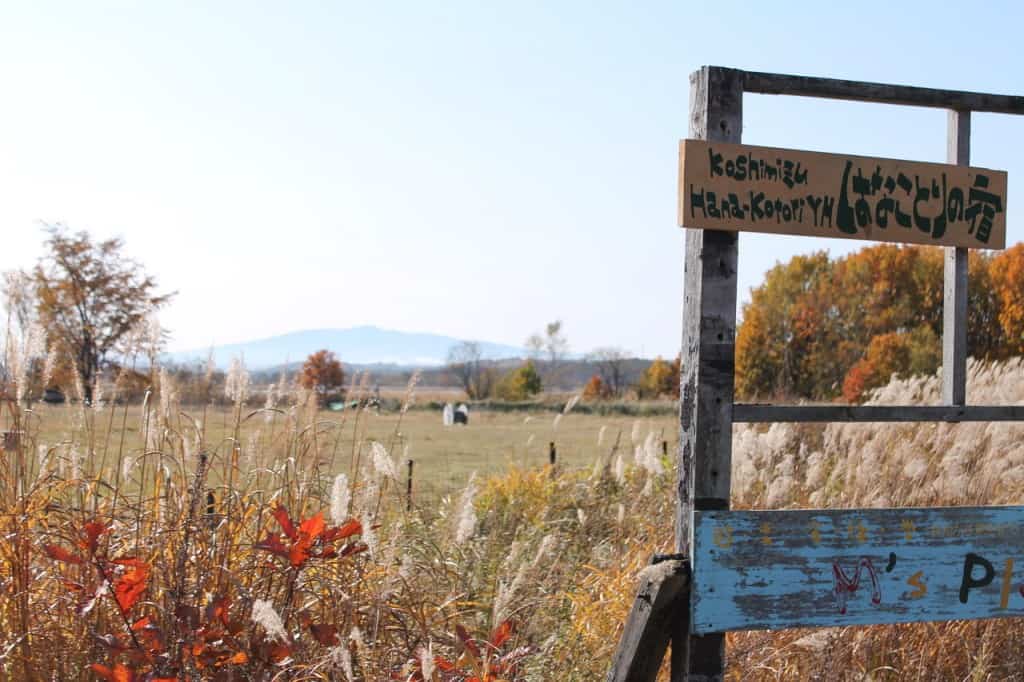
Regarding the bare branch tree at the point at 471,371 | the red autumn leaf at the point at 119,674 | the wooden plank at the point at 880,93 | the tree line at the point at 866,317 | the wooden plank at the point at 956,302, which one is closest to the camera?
the red autumn leaf at the point at 119,674

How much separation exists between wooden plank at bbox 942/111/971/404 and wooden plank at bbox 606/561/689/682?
1.22 metres

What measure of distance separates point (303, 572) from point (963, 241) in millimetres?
2654

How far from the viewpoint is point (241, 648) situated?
311 cm

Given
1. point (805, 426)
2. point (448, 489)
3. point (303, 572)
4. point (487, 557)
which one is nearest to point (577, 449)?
point (805, 426)

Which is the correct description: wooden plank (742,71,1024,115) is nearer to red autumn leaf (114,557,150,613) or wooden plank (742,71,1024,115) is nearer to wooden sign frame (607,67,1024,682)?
wooden sign frame (607,67,1024,682)

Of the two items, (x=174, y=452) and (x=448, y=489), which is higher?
(x=174, y=452)

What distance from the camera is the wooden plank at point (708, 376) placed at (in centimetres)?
306

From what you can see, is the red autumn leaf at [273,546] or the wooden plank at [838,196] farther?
the wooden plank at [838,196]

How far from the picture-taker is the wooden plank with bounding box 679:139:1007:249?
3.12m

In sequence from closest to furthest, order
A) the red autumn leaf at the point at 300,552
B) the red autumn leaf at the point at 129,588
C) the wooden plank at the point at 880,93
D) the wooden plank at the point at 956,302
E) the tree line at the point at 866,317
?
the red autumn leaf at the point at 129,588, the red autumn leaf at the point at 300,552, the wooden plank at the point at 880,93, the wooden plank at the point at 956,302, the tree line at the point at 866,317

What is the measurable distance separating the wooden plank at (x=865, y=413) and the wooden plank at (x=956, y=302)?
0.26 ft

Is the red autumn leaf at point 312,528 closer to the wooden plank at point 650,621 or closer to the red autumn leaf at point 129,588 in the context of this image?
the red autumn leaf at point 129,588

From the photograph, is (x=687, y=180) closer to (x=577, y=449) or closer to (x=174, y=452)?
(x=174, y=452)

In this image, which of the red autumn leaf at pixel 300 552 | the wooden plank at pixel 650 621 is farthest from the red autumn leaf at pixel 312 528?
the wooden plank at pixel 650 621
